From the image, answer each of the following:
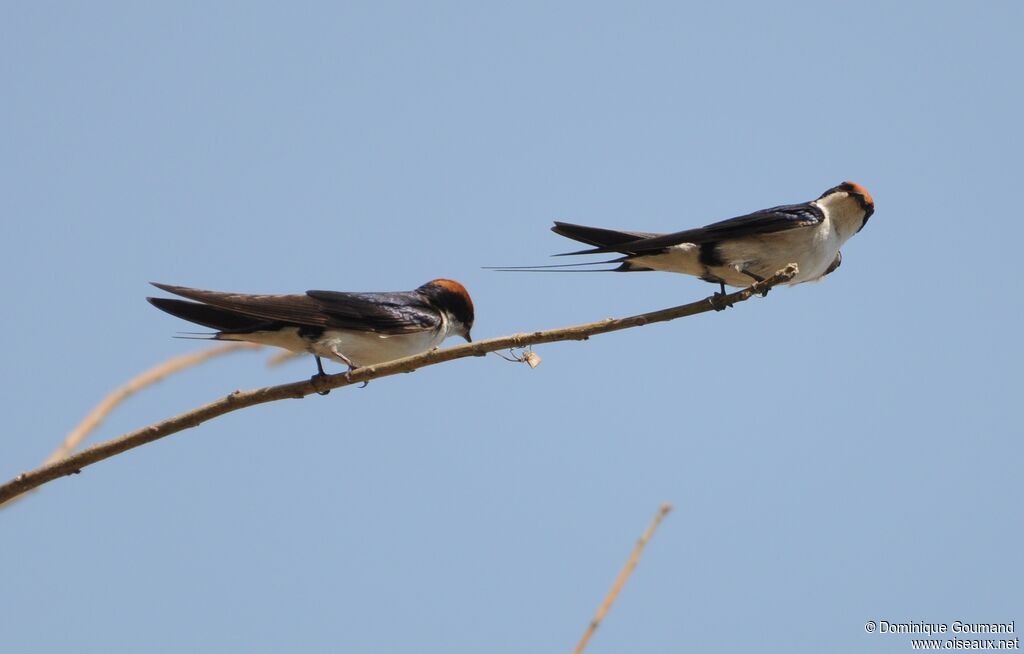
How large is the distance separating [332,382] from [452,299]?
88.9 inches

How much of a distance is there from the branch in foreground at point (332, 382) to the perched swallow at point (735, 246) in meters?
0.82

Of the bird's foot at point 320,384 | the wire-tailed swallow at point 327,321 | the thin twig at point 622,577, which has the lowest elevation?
the thin twig at point 622,577

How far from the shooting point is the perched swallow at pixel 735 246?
19.9 feet

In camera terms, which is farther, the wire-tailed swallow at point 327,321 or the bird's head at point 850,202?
the bird's head at point 850,202

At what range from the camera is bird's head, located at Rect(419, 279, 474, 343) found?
7.24m

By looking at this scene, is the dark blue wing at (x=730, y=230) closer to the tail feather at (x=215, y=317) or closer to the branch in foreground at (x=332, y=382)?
the branch in foreground at (x=332, y=382)

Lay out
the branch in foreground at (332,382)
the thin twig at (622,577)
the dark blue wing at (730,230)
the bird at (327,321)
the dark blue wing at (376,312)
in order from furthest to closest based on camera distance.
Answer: the dark blue wing at (376,312)
the dark blue wing at (730,230)
the bird at (327,321)
the branch in foreground at (332,382)
the thin twig at (622,577)

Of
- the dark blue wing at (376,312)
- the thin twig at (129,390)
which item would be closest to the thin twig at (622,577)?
the thin twig at (129,390)

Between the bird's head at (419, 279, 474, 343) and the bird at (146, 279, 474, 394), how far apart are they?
0.11m

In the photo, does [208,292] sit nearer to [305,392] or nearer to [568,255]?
[305,392]

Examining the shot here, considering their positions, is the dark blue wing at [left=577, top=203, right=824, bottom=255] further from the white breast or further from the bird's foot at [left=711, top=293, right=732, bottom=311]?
the white breast

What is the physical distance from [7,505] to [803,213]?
464 cm

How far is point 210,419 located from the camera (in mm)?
3871

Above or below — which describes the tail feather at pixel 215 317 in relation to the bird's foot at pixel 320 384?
above
